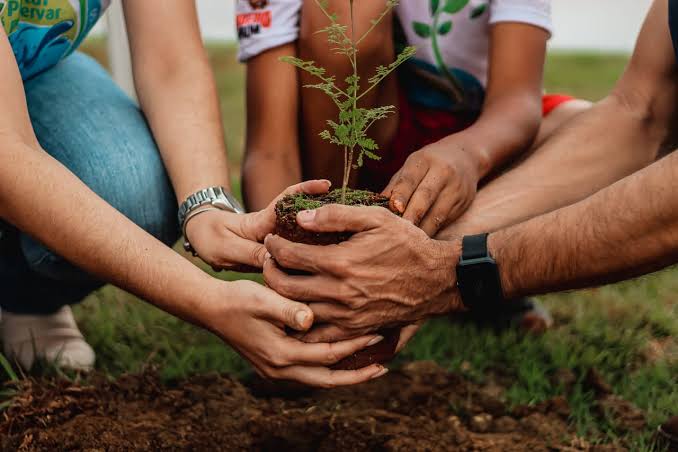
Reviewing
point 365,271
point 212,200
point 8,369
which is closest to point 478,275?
point 365,271

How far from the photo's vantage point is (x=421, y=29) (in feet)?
8.87

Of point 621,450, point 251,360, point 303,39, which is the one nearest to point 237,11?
point 303,39

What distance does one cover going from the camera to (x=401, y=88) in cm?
288

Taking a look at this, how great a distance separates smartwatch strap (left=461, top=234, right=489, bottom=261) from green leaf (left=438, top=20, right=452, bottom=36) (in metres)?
0.95

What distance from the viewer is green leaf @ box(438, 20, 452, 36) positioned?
2680 mm

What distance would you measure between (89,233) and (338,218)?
0.60m

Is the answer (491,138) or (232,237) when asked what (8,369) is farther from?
(491,138)

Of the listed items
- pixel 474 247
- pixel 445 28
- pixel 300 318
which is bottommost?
pixel 300 318

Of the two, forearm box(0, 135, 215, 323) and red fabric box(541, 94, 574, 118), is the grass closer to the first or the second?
forearm box(0, 135, 215, 323)

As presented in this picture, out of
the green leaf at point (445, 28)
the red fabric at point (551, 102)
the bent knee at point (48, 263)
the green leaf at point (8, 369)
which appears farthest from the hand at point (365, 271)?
the red fabric at point (551, 102)

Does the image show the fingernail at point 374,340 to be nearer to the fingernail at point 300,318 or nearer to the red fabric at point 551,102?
the fingernail at point 300,318

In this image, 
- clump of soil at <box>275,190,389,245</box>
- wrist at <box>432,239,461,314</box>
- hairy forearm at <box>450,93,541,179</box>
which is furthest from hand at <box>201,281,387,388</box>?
hairy forearm at <box>450,93,541,179</box>

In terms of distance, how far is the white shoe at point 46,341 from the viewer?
2.53 m

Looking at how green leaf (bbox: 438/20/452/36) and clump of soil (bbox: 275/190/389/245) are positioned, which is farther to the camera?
green leaf (bbox: 438/20/452/36)
